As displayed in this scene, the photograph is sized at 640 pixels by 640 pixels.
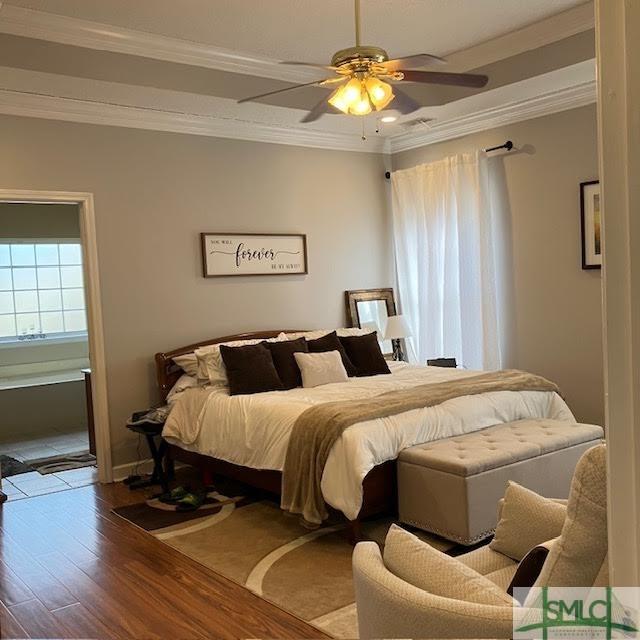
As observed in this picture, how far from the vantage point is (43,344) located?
8000 mm

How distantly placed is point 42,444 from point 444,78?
17.2ft

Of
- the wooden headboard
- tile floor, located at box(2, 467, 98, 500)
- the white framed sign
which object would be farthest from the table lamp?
tile floor, located at box(2, 467, 98, 500)

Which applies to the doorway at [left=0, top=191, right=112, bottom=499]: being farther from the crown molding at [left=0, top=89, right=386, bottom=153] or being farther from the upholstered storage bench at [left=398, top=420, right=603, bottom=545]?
the upholstered storage bench at [left=398, top=420, right=603, bottom=545]

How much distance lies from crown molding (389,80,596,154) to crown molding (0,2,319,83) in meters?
1.64

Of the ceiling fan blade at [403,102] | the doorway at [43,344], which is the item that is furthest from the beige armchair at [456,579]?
the doorway at [43,344]

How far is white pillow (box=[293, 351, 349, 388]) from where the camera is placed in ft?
16.8

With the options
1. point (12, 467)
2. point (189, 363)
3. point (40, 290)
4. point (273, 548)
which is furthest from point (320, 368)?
point (40, 290)

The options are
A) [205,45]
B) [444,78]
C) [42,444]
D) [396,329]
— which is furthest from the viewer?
[42,444]

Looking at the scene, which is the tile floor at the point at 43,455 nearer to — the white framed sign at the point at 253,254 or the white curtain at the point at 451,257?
the white framed sign at the point at 253,254

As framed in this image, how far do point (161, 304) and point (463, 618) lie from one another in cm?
438

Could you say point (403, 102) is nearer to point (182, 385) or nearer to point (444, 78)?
point (444, 78)

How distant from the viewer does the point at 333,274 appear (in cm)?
669

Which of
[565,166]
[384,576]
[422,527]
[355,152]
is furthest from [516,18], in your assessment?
[384,576]

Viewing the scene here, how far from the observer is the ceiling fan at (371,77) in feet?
10.6
